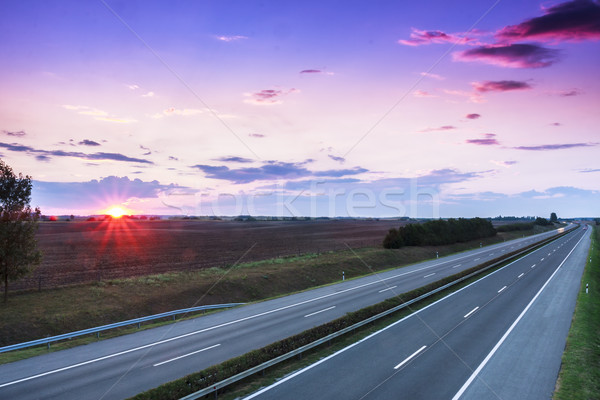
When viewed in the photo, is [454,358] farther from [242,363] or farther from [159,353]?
[159,353]

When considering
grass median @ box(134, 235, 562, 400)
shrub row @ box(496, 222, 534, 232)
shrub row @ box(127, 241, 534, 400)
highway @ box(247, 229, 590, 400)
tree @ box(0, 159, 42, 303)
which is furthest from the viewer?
shrub row @ box(496, 222, 534, 232)

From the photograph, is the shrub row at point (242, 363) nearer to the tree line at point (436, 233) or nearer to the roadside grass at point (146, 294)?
the roadside grass at point (146, 294)

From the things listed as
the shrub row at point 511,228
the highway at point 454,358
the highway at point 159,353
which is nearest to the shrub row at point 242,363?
the highway at point 454,358

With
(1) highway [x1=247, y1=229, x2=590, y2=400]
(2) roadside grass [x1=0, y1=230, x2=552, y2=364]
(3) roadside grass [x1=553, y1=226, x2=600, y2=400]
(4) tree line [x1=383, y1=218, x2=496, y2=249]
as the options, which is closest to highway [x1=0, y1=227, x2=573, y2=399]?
(2) roadside grass [x1=0, y1=230, x2=552, y2=364]

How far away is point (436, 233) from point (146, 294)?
63.9 m

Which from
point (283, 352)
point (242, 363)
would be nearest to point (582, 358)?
point (283, 352)

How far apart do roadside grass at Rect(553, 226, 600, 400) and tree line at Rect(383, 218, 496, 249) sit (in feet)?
135

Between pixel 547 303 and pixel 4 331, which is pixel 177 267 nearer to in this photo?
pixel 4 331

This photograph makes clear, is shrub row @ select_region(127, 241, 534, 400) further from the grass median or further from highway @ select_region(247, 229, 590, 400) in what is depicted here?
highway @ select_region(247, 229, 590, 400)

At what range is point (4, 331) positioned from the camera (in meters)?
22.9

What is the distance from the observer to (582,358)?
17.6m

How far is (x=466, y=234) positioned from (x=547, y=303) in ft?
216

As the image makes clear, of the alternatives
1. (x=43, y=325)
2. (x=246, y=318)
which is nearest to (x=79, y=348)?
(x=43, y=325)

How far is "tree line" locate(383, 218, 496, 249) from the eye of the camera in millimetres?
70688
